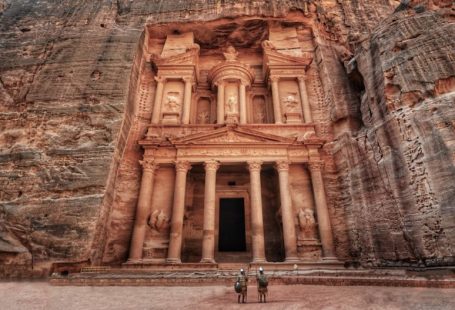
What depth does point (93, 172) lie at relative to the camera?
10266 millimetres

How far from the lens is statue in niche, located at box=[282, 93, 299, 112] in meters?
14.5

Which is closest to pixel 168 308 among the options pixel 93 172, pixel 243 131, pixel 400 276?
pixel 400 276

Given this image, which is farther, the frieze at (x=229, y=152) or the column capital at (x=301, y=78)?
the column capital at (x=301, y=78)

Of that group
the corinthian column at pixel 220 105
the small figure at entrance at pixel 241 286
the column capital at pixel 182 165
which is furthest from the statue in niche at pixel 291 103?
the small figure at entrance at pixel 241 286

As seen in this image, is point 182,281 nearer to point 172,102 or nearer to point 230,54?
point 172,102

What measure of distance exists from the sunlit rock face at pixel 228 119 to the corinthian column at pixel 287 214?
30 cm

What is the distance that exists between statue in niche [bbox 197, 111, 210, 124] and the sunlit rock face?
0.28 ft

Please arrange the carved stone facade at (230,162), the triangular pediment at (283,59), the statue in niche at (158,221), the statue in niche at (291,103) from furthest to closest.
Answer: the triangular pediment at (283,59), the statue in niche at (291,103), the statue in niche at (158,221), the carved stone facade at (230,162)

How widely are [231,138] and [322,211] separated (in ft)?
16.1

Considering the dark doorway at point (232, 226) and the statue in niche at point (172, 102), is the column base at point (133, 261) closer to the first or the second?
the dark doorway at point (232, 226)

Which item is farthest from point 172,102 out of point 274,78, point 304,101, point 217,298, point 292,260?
point 217,298

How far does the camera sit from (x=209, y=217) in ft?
36.8

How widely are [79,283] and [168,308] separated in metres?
3.74

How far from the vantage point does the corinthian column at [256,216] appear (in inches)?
416
